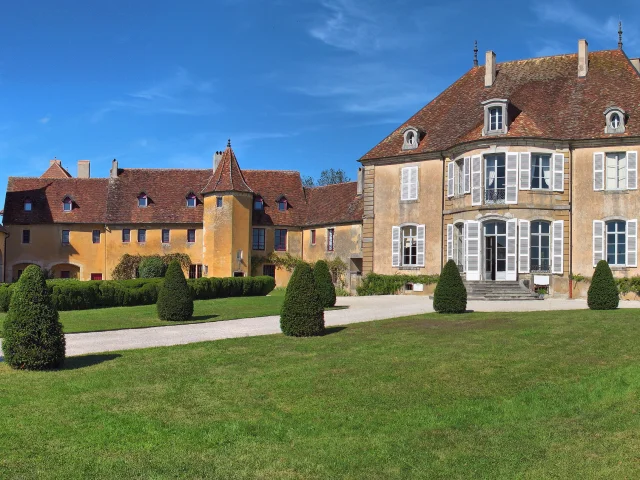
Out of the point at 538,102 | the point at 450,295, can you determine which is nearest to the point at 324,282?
the point at 450,295

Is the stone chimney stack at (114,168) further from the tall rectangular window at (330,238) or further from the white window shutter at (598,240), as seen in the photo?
the white window shutter at (598,240)

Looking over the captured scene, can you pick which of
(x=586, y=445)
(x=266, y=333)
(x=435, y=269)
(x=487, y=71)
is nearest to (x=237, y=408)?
(x=586, y=445)

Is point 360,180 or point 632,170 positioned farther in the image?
point 360,180

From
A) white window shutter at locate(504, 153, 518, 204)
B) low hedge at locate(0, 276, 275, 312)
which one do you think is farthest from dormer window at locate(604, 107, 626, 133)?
low hedge at locate(0, 276, 275, 312)

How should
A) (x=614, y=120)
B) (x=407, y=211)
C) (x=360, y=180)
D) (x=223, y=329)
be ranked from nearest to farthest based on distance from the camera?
(x=223, y=329) < (x=614, y=120) < (x=407, y=211) < (x=360, y=180)

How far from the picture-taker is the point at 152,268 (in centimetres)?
4034

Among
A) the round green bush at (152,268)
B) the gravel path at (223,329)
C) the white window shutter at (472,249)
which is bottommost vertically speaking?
the gravel path at (223,329)

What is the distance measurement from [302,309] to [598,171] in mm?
18244

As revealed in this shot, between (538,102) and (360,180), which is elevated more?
(538,102)

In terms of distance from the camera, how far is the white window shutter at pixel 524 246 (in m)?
28.5

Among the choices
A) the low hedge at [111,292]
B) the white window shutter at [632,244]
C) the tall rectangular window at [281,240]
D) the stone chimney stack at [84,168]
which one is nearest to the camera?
the low hedge at [111,292]

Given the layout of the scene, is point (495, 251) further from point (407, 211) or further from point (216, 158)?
point (216, 158)

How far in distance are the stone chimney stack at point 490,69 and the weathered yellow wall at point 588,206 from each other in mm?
6172

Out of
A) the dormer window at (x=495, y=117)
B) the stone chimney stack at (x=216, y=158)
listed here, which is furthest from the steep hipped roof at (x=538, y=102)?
the stone chimney stack at (x=216, y=158)
